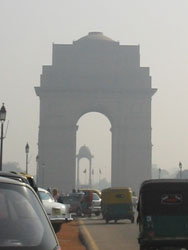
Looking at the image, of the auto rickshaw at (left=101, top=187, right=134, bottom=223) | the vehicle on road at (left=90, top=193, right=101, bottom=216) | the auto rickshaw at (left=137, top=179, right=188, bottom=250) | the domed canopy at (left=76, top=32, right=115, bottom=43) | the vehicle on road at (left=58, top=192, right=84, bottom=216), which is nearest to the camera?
the auto rickshaw at (left=137, top=179, right=188, bottom=250)

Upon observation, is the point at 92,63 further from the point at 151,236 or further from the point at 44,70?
the point at 151,236

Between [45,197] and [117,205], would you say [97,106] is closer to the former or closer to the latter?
[117,205]

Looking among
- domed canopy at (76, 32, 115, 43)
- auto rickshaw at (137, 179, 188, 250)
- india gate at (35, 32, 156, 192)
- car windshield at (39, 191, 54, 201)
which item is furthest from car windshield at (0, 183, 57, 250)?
domed canopy at (76, 32, 115, 43)

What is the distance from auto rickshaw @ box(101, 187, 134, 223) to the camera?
83.9ft

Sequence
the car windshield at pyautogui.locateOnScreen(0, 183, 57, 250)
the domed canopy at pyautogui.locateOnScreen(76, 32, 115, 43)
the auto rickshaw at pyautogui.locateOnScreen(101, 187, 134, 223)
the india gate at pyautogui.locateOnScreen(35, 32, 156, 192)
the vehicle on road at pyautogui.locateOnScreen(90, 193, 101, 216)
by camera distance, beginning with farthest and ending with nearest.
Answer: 1. the domed canopy at pyautogui.locateOnScreen(76, 32, 115, 43)
2. the india gate at pyautogui.locateOnScreen(35, 32, 156, 192)
3. the vehicle on road at pyautogui.locateOnScreen(90, 193, 101, 216)
4. the auto rickshaw at pyautogui.locateOnScreen(101, 187, 134, 223)
5. the car windshield at pyautogui.locateOnScreen(0, 183, 57, 250)

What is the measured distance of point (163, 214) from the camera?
11672 mm

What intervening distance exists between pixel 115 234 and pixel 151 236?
7117 millimetres

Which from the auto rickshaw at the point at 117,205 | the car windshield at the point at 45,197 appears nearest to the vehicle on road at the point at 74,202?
the auto rickshaw at the point at 117,205

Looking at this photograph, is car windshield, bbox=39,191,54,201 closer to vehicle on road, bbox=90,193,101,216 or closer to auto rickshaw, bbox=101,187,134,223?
auto rickshaw, bbox=101,187,134,223

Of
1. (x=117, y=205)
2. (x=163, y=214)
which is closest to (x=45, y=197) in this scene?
(x=163, y=214)

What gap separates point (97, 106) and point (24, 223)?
86282 mm

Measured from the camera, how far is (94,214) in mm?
34938

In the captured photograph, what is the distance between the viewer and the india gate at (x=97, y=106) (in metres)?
90.5

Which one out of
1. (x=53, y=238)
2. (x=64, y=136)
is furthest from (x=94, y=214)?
(x=64, y=136)
